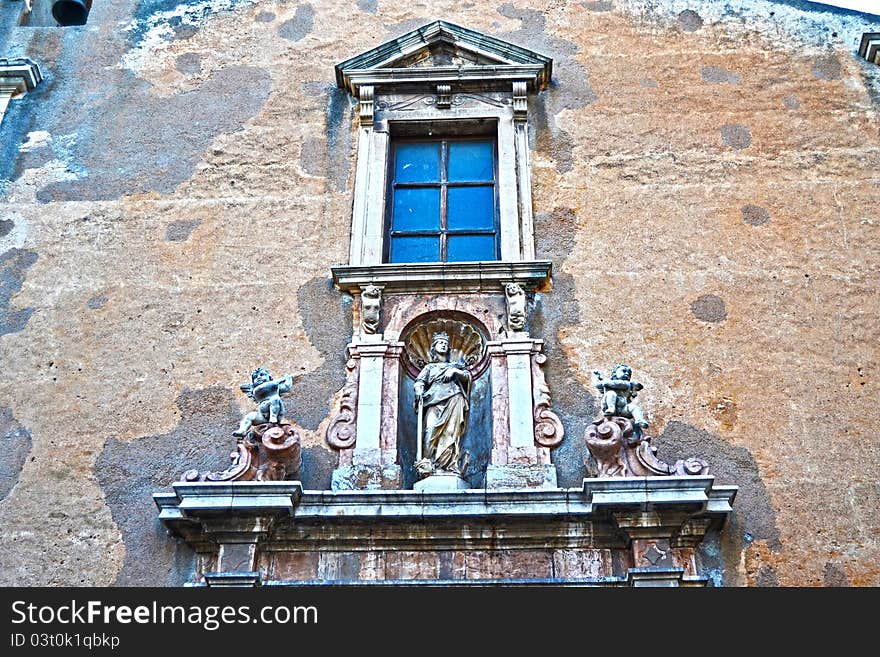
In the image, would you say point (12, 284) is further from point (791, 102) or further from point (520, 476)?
point (791, 102)

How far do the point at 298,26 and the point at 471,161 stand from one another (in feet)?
6.02

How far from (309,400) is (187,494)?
3.23ft

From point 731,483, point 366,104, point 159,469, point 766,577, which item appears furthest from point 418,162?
point 766,577

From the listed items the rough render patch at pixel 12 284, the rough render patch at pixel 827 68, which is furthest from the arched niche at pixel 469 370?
the rough render patch at pixel 827 68

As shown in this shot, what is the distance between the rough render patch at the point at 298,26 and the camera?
9.36m

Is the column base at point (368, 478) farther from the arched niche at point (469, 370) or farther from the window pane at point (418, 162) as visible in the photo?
the window pane at point (418, 162)

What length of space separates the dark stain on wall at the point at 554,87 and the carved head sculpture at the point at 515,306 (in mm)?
1154

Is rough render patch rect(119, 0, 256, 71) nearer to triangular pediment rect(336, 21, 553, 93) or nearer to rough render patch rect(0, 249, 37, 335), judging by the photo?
triangular pediment rect(336, 21, 553, 93)

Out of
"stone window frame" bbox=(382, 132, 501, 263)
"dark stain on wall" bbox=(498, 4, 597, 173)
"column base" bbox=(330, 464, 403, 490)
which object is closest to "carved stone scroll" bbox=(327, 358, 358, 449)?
"column base" bbox=(330, 464, 403, 490)

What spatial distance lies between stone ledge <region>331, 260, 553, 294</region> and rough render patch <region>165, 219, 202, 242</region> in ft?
3.63

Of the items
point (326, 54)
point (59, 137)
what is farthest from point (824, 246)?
point (59, 137)

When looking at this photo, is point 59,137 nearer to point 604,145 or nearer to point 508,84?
point 508,84

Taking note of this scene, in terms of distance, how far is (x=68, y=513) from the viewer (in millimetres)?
6941

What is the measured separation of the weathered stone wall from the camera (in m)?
6.96
